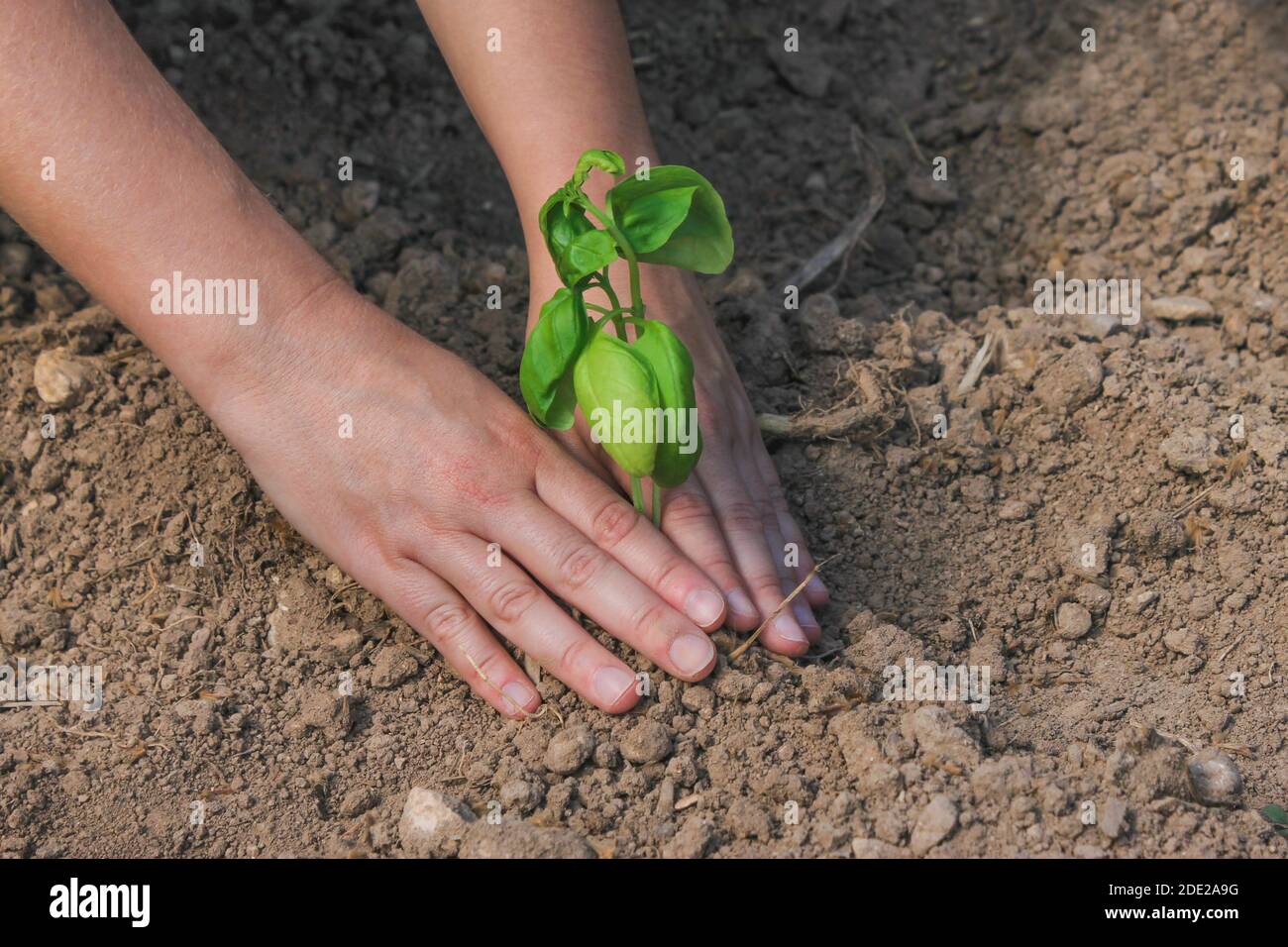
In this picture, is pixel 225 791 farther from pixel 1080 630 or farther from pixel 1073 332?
pixel 1073 332

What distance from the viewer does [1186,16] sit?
110 inches

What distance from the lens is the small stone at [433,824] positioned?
1.60 meters

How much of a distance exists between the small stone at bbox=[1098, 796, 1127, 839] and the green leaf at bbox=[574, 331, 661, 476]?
29.9 inches

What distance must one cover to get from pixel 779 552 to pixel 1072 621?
0.49 metres

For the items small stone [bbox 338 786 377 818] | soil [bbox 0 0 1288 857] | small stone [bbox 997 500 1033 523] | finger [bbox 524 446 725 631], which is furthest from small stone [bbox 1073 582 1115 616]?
small stone [bbox 338 786 377 818]

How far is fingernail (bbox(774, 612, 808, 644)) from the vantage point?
180 centimetres

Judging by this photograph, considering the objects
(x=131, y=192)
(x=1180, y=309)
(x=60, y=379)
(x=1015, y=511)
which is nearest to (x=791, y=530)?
(x=1015, y=511)

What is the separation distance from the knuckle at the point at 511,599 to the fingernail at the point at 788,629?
0.37 m

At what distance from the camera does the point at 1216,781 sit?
64.9 inches

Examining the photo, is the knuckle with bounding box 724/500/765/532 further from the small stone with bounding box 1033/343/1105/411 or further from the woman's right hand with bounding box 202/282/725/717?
the small stone with bounding box 1033/343/1105/411

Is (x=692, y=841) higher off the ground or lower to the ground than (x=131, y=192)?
lower

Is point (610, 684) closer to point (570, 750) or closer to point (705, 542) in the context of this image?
point (570, 750)

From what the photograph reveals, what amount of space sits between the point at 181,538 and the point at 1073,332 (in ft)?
5.47

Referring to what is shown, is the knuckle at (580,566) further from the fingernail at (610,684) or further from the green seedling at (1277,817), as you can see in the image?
the green seedling at (1277,817)
